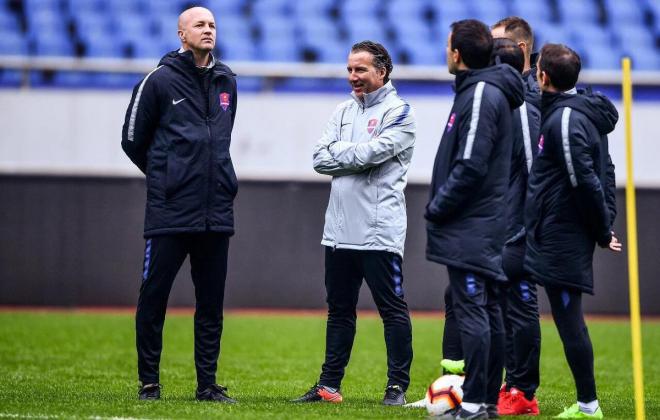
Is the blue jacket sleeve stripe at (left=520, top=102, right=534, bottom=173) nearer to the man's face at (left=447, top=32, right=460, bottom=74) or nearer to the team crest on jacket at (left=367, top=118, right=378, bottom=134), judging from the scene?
the man's face at (left=447, top=32, right=460, bottom=74)

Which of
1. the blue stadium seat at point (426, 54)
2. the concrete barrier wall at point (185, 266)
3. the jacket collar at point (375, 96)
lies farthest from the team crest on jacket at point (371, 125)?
the blue stadium seat at point (426, 54)

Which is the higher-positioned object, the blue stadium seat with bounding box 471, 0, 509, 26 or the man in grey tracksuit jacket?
the blue stadium seat with bounding box 471, 0, 509, 26

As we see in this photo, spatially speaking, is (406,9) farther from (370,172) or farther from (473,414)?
(473,414)

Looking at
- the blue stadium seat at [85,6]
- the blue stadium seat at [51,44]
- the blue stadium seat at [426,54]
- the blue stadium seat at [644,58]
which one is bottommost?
the blue stadium seat at [644,58]

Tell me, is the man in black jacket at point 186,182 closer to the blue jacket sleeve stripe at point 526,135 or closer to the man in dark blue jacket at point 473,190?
the man in dark blue jacket at point 473,190

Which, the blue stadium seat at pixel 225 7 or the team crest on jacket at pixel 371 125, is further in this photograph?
the blue stadium seat at pixel 225 7

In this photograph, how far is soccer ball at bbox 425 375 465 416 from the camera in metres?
5.55

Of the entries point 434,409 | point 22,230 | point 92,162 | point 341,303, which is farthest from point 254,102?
point 434,409

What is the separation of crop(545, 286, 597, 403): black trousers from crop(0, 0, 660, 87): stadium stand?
10.7 metres

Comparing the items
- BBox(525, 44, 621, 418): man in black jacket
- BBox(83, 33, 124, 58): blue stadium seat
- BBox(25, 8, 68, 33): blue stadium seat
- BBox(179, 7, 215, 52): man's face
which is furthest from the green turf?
BBox(25, 8, 68, 33): blue stadium seat

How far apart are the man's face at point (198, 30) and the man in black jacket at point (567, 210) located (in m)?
1.83

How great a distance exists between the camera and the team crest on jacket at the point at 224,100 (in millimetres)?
6298

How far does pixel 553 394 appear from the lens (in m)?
7.20

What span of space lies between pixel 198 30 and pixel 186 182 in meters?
0.86
